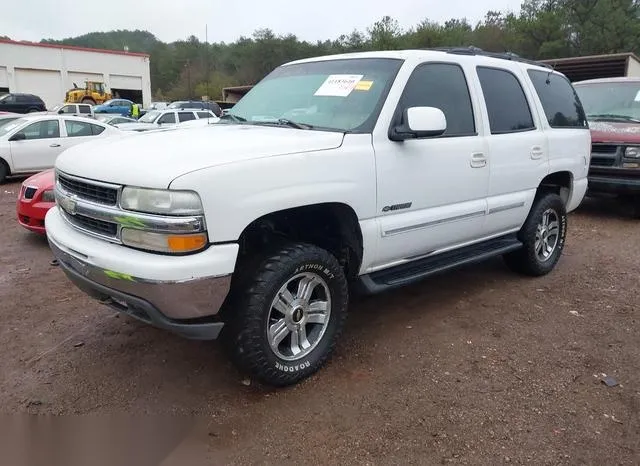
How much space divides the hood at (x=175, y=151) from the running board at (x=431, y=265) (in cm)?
98

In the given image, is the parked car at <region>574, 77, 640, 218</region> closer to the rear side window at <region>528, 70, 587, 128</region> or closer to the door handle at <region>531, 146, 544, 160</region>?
the rear side window at <region>528, 70, 587, 128</region>

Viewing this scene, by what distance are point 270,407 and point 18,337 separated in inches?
83.0

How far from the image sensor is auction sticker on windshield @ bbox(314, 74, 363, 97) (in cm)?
367

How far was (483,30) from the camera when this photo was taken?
6606 cm

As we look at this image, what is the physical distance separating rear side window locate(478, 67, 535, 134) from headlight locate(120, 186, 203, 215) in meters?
2.72

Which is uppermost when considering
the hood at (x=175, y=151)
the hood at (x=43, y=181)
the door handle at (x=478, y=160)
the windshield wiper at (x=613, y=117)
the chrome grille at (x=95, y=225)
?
the windshield wiper at (x=613, y=117)

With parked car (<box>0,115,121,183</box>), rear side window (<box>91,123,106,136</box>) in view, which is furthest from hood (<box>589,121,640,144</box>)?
rear side window (<box>91,123,106,136</box>)

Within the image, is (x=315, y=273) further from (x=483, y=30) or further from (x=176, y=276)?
(x=483, y=30)

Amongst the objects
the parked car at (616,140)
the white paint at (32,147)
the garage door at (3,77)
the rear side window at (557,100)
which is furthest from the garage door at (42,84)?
the rear side window at (557,100)

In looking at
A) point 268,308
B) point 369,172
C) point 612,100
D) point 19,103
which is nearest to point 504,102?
point 369,172

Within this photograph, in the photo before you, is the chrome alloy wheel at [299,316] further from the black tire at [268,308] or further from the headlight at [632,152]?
the headlight at [632,152]

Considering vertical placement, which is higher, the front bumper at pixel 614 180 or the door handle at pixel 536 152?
the door handle at pixel 536 152

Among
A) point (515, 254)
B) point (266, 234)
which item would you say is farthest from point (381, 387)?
point (515, 254)

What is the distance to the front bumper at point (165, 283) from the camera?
8.51ft
